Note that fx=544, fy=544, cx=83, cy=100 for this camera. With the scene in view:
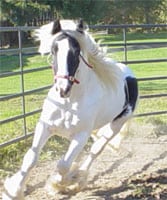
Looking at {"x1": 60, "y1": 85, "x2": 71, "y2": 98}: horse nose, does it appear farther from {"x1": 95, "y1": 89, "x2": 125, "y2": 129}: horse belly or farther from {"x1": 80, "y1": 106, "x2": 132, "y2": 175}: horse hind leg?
{"x1": 80, "y1": 106, "x2": 132, "y2": 175}: horse hind leg

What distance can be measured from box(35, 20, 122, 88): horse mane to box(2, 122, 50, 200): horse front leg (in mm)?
683

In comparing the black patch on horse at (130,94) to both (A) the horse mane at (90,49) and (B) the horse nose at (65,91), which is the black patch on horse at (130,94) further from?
(B) the horse nose at (65,91)

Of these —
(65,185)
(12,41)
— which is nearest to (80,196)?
(65,185)

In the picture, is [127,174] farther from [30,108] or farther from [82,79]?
[30,108]

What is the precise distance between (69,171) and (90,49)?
1097 mm

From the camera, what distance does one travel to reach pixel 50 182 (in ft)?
15.7

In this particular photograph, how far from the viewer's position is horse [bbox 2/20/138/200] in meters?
4.30

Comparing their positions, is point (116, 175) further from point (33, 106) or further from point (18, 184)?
point (33, 106)

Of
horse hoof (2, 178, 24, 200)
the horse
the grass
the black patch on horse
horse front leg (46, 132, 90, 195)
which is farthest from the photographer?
the grass

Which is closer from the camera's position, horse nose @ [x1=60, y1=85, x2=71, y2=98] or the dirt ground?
horse nose @ [x1=60, y1=85, x2=71, y2=98]

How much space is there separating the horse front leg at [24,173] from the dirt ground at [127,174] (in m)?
0.39

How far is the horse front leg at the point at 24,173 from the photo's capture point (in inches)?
174

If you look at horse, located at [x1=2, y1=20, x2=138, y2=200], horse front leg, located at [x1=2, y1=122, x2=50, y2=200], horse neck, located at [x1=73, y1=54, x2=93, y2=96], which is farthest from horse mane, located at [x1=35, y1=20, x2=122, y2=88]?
horse front leg, located at [x1=2, y1=122, x2=50, y2=200]

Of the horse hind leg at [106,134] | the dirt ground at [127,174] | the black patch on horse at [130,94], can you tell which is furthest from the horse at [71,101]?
the black patch on horse at [130,94]
